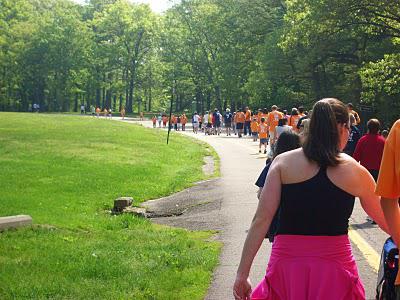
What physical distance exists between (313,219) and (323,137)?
1.42 ft

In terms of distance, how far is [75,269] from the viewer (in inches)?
310

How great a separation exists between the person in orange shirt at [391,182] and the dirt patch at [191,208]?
791 centimetres

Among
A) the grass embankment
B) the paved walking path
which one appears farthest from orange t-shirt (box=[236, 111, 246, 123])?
the grass embankment

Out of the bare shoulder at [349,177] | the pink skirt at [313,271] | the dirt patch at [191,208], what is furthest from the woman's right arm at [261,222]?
the dirt patch at [191,208]

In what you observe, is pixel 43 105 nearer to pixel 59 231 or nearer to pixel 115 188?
pixel 115 188

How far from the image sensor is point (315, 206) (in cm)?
342

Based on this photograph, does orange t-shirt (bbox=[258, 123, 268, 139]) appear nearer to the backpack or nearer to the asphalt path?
the asphalt path

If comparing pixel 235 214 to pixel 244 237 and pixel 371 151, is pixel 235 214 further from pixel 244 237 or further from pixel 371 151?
pixel 371 151

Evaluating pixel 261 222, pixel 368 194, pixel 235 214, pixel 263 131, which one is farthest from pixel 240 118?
pixel 261 222

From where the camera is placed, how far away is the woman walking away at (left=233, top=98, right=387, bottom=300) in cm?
342

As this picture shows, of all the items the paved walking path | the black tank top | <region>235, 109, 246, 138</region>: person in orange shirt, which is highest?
the black tank top

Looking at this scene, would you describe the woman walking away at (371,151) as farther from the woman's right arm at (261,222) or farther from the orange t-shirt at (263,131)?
the orange t-shirt at (263,131)

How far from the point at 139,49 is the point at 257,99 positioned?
4369 centimetres

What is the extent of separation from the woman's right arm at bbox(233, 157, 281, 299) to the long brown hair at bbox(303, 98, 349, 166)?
0.20 metres
